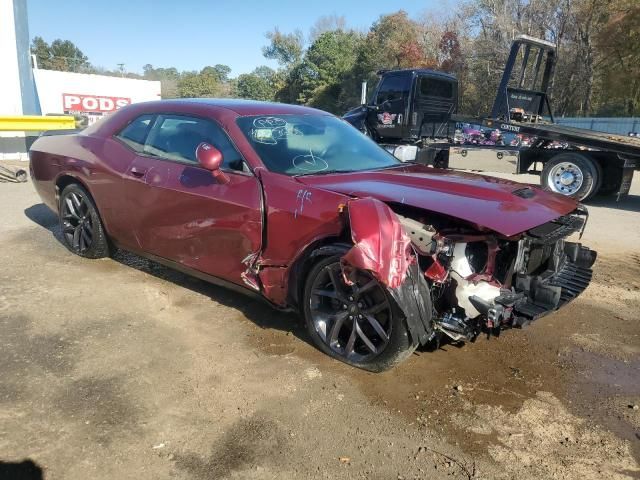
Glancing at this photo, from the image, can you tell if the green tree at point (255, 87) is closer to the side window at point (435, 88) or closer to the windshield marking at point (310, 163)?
the side window at point (435, 88)

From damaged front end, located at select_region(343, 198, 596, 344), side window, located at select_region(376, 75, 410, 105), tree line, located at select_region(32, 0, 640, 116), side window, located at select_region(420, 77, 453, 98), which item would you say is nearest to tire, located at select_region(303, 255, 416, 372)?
damaged front end, located at select_region(343, 198, 596, 344)

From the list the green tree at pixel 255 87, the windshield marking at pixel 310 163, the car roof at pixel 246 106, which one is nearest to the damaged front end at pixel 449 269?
the windshield marking at pixel 310 163

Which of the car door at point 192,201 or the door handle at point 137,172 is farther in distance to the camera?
the door handle at point 137,172

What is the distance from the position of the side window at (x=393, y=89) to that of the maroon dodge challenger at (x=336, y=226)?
807cm

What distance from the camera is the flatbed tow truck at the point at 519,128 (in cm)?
918

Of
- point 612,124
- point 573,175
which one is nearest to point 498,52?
point 612,124

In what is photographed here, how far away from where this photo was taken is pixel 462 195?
3143 millimetres

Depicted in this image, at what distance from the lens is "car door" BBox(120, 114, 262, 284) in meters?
3.53

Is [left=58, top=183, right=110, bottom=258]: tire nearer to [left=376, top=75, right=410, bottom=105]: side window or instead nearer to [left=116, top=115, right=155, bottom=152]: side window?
[left=116, top=115, right=155, bottom=152]: side window

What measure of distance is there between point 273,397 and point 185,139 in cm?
214

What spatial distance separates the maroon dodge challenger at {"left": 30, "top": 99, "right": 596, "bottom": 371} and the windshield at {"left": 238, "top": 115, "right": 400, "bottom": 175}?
1 centimetres

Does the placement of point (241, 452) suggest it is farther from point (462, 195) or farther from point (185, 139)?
point (185, 139)

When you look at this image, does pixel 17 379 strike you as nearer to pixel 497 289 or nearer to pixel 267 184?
pixel 267 184

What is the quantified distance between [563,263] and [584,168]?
6547 mm
